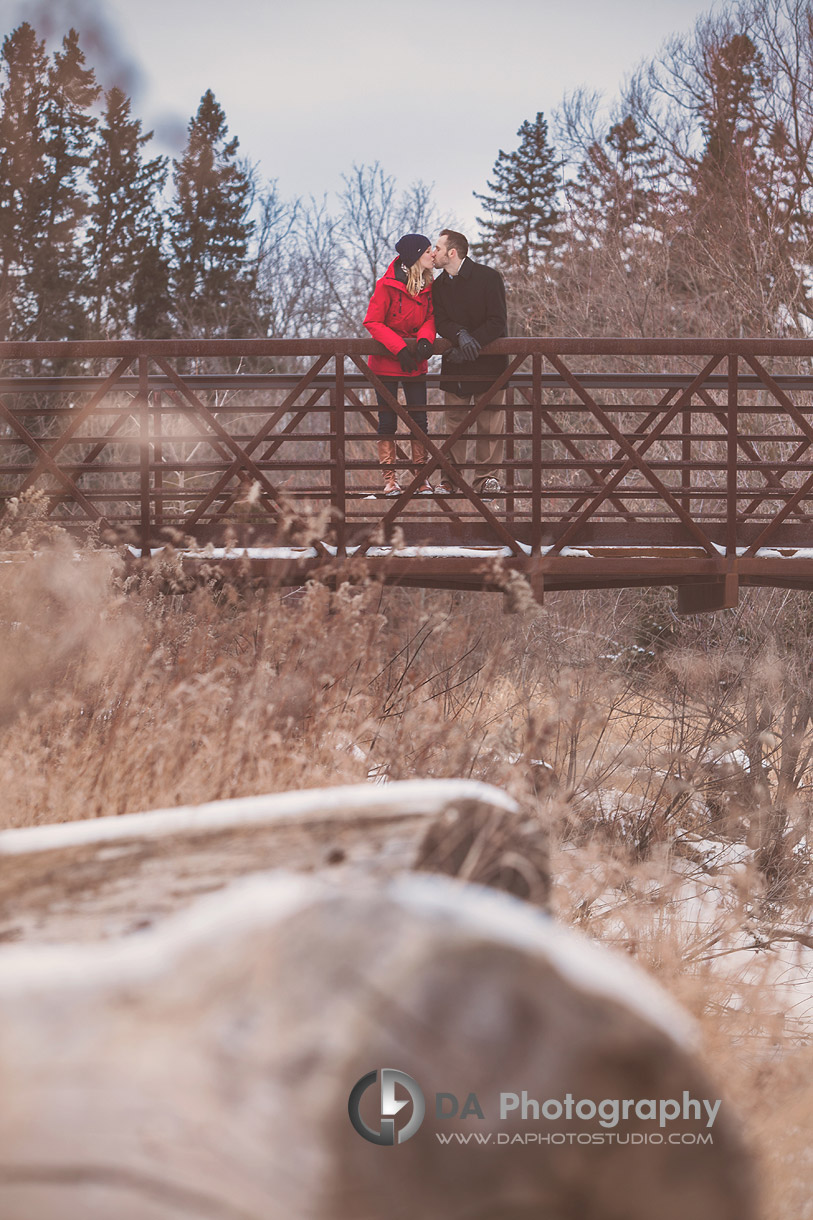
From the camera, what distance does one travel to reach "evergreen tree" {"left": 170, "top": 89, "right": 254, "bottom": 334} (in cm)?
2422

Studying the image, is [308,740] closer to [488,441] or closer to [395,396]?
[395,396]

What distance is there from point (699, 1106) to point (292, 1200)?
0.44 metres

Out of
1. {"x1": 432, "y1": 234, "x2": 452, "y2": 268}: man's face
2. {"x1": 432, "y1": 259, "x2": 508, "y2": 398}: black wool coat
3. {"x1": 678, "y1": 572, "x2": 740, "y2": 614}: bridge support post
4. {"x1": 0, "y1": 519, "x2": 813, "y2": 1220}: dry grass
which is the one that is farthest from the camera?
{"x1": 432, "y1": 234, "x2": 452, "y2": 268}: man's face

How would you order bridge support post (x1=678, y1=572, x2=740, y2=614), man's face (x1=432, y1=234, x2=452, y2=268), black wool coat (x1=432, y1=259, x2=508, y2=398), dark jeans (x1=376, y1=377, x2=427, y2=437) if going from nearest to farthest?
1. bridge support post (x1=678, y1=572, x2=740, y2=614)
2. dark jeans (x1=376, y1=377, x2=427, y2=437)
3. black wool coat (x1=432, y1=259, x2=508, y2=398)
4. man's face (x1=432, y1=234, x2=452, y2=268)

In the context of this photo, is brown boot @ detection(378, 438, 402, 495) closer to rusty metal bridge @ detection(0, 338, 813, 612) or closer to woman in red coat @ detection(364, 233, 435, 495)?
woman in red coat @ detection(364, 233, 435, 495)

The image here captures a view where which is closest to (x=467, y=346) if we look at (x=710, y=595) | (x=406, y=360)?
(x=406, y=360)

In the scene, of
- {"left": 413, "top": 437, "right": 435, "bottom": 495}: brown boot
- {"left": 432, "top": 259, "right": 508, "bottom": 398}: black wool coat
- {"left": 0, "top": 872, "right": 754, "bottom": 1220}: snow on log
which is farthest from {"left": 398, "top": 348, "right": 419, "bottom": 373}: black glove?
{"left": 0, "top": 872, "right": 754, "bottom": 1220}: snow on log

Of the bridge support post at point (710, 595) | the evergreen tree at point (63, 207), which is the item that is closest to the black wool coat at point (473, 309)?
the bridge support post at point (710, 595)

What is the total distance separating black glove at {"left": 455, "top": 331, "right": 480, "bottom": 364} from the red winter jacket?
0.76 ft

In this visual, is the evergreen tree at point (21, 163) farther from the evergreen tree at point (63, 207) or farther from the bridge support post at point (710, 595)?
the bridge support post at point (710, 595)

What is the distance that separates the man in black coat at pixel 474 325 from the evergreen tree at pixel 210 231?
18166 mm

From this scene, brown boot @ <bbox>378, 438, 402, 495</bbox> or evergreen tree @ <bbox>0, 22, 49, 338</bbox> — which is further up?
evergreen tree @ <bbox>0, 22, 49, 338</bbox>

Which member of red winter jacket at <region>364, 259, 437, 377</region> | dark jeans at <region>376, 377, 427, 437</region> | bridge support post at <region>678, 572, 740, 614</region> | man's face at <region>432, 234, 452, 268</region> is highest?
man's face at <region>432, 234, 452, 268</region>

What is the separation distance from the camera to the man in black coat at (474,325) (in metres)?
6.35
